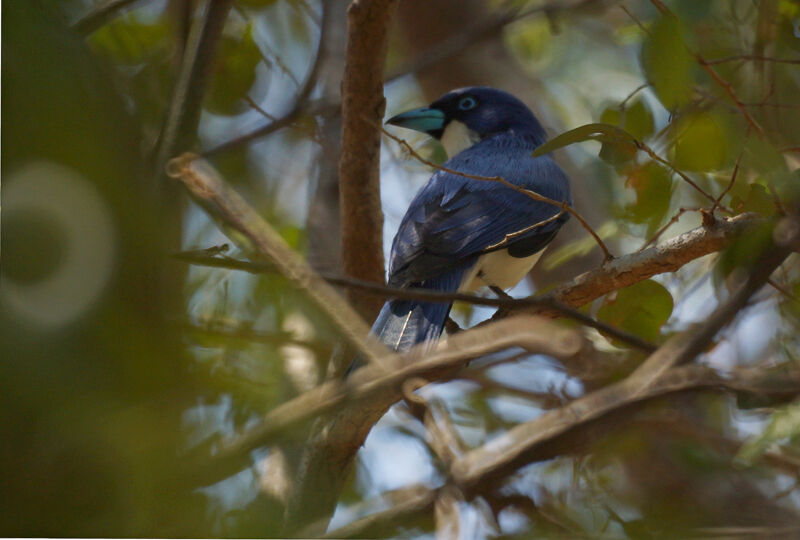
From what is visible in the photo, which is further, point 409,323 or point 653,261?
point 409,323

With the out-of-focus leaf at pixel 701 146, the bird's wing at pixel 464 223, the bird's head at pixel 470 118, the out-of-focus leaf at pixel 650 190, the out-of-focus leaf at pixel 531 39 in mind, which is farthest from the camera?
the out-of-focus leaf at pixel 531 39

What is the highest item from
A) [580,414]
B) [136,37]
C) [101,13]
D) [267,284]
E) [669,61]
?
[136,37]

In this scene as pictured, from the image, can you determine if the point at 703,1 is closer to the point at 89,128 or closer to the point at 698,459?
the point at 698,459

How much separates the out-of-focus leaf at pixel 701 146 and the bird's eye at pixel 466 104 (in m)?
1.47

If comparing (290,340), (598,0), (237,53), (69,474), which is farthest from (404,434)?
(598,0)

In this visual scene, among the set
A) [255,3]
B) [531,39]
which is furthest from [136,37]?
[531,39]

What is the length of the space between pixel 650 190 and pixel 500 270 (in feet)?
2.34

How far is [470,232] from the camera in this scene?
234cm

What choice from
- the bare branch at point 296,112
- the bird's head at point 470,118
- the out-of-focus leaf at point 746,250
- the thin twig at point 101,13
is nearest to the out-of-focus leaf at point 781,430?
the out-of-focus leaf at point 746,250

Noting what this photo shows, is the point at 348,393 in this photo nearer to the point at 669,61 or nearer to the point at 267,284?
the point at 267,284

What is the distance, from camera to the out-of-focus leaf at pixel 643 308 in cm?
197

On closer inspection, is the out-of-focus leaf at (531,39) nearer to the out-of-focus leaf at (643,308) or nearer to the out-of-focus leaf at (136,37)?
the out-of-focus leaf at (136,37)

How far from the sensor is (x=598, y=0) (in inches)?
136

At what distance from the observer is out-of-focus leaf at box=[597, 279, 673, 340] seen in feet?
6.47
